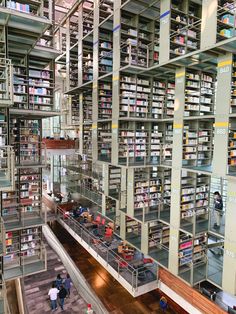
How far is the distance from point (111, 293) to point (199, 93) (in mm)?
5666

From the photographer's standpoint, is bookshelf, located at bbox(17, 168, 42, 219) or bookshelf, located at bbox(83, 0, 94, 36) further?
bookshelf, located at bbox(83, 0, 94, 36)

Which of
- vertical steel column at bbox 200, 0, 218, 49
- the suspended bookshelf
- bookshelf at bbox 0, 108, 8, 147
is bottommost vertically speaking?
bookshelf at bbox 0, 108, 8, 147

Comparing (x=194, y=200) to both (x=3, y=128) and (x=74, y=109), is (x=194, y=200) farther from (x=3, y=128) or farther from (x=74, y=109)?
(x=74, y=109)

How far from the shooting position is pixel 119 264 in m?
6.26

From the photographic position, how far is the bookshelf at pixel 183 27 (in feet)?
16.1

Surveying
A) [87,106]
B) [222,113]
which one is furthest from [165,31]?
[87,106]

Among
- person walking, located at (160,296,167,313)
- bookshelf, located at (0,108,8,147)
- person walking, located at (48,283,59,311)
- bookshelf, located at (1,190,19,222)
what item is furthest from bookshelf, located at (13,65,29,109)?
person walking, located at (160,296,167,313)

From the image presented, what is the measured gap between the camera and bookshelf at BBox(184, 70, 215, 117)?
17.3 ft

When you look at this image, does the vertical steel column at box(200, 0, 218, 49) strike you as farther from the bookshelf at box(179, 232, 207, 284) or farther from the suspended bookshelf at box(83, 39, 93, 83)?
the suspended bookshelf at box(83, 39, 93, 83)

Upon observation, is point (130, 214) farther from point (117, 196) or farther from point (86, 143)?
point (86, 143)

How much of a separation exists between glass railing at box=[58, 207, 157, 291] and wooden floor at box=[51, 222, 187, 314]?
0.63m

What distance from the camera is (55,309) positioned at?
570cm

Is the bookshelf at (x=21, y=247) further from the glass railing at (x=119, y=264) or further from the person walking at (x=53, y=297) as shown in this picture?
the glass railing at (x=119, y=264)

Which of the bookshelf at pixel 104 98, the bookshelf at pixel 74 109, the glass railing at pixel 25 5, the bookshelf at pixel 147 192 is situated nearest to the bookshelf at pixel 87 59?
the bookshelf at pixel 104 98
